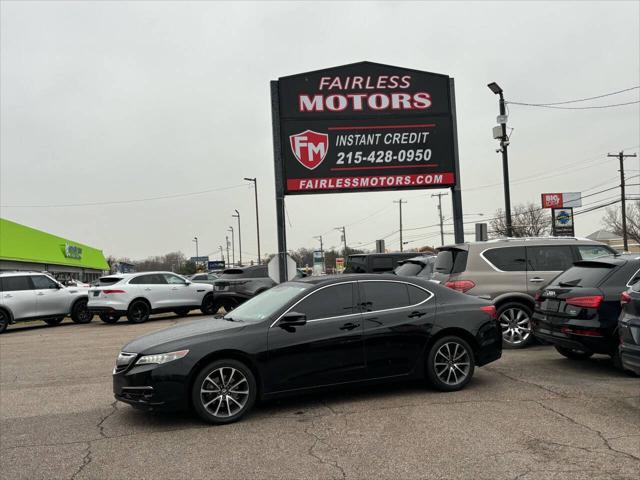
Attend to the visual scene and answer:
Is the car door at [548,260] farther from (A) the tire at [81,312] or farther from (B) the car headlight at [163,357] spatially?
(A) the tire at [81,312]

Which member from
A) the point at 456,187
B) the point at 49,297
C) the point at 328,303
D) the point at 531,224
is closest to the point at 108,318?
the point at 49,297

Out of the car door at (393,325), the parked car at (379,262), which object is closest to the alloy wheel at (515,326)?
the car door at (393,325)

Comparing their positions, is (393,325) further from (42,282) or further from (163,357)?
(42,282)

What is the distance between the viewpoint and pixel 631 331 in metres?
5.58

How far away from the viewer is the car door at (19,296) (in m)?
17.6

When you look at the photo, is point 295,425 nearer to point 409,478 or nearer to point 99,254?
point 409,478

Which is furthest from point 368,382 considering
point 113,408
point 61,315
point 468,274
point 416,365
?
point 61,315

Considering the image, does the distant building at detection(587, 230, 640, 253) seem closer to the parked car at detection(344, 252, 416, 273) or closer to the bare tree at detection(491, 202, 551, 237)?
the bare tree at detection(491, 202, 551, 237)

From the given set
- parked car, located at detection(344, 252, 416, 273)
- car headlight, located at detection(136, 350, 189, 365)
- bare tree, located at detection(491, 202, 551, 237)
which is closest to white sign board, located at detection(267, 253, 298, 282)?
parked car, located at detection(344, 252, 416, 273)

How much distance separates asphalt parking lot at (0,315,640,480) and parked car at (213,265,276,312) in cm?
1038

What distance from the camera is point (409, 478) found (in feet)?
13.8

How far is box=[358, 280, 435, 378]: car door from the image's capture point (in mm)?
6445

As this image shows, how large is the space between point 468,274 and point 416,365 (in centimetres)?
339

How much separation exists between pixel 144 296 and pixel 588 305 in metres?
14.3
